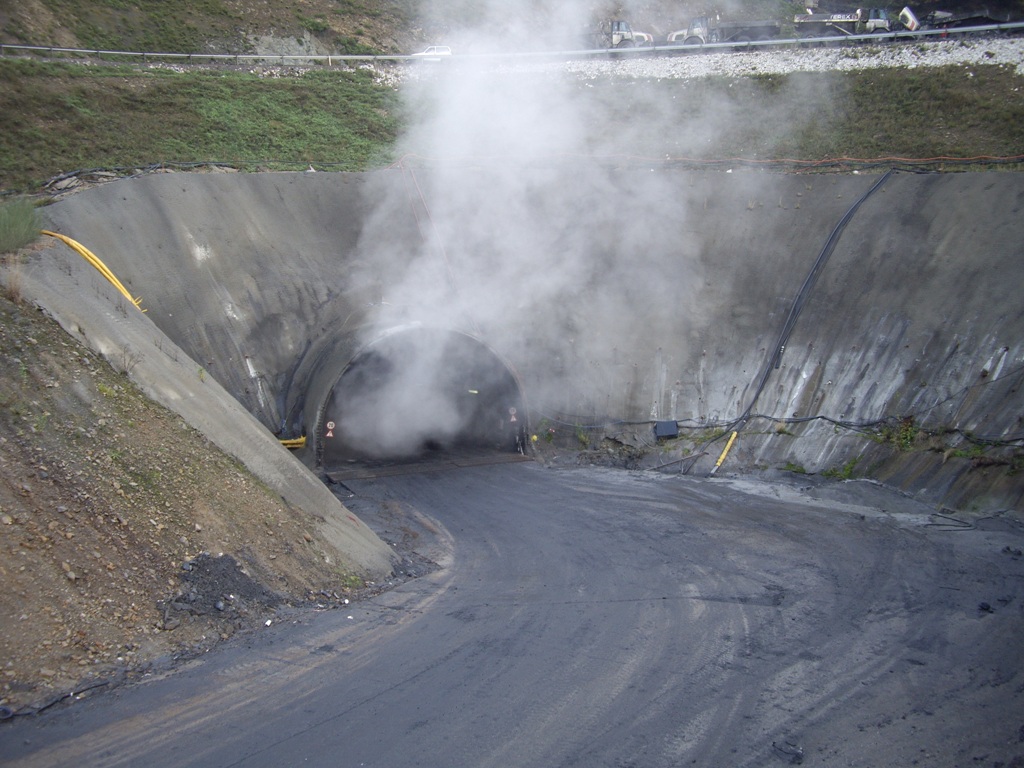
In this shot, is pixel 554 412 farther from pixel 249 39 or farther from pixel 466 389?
pixel 249 39

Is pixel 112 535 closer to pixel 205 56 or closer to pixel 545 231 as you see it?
pixel 545 231

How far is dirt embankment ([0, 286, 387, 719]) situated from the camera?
6.51 meters

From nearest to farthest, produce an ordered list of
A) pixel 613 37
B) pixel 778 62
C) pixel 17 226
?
pixel 17 226 < pixel 778 62 < pixel 613 37

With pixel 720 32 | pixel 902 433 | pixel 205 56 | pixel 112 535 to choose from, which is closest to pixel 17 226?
pixel 112 535

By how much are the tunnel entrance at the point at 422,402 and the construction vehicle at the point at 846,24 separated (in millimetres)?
16179

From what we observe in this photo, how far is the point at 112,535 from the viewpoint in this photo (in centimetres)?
739

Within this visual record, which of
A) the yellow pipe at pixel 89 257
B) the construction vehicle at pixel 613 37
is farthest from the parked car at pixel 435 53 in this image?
the yellow pipe at pixel 89 257

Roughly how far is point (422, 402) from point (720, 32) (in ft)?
57.4

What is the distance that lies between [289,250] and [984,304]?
13899 mm

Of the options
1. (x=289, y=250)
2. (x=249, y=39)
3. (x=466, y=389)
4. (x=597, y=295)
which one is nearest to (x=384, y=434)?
(x=466, y=389)

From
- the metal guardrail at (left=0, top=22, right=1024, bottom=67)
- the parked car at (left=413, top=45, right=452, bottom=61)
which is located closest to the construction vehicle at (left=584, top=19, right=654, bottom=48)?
the metal guardrail at (left=0, top=22, right=1024, bottom=67)

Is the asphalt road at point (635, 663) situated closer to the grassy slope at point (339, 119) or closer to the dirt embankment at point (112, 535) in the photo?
the dirt embankment at point (112, 535)

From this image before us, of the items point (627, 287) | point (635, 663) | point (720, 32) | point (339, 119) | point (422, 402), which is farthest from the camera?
point (720, 32)

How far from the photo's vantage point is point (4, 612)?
6.27 metres
